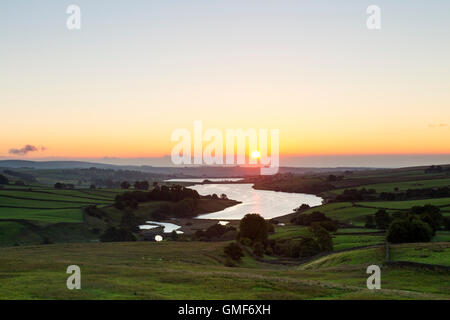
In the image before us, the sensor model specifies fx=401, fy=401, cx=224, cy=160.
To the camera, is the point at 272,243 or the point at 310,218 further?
the point at 310,218

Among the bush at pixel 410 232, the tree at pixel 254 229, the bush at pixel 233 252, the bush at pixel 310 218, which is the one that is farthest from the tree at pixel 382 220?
the bush at pixel 233 252

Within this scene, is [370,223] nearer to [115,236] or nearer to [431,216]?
[431,216]

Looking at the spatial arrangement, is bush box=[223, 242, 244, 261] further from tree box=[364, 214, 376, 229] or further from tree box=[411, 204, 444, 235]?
tree box=[364, 214, 376, 229]

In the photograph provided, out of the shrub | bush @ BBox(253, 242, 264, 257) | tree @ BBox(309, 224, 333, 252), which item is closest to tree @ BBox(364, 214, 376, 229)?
tree @ BBox(309, 224, 333, 252)

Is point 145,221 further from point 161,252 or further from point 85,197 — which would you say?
point 161,252

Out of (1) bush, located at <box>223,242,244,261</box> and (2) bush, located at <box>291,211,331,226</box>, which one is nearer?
(1) bush, located at <box>223,242,244,261</box>

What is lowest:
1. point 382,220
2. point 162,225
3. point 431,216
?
point 162,225

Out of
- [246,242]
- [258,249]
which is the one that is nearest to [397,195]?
[246,242]

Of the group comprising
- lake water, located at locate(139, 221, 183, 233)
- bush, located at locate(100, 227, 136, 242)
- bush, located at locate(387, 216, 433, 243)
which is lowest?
lake water, located at locate(139, 221, 183, 233)

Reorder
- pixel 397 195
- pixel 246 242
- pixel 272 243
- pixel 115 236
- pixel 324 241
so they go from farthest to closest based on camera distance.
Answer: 1. pixel 397 195
2. pixel 115 236
3. pixel 272 243
4. pixel 246 242
5. pixel 324 241
